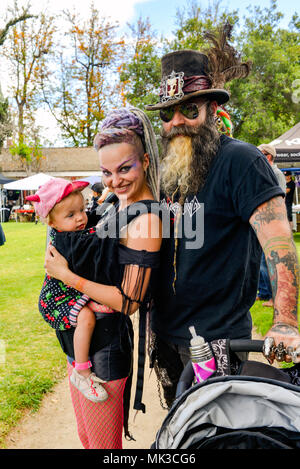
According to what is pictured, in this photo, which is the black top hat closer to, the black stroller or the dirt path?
the black stroller

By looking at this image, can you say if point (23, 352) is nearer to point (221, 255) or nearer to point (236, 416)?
point (221, 255)

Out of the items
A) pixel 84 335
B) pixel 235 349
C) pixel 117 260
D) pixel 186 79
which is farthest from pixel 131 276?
pixel 186 79

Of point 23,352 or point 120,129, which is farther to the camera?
point 23,352

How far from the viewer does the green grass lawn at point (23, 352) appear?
3.73 metres

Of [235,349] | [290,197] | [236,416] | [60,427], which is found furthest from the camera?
[290,197]

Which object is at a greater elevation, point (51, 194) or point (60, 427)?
point (51, 194)

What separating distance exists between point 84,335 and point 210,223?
78 centimetres

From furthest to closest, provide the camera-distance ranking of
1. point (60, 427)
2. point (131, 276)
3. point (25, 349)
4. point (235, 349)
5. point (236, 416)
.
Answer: point (25, 349) → point (60, 427) → point (131, 276) → point (235, 349) → point (236, 416)

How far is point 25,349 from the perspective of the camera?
5105 millimetres

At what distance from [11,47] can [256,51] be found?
20656mm

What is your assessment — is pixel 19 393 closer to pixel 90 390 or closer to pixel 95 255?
pixel 90 390

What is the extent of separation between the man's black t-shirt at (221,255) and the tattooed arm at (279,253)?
0.28ft

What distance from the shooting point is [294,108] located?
24516mm

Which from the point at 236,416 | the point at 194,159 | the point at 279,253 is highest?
the point at 194,159
